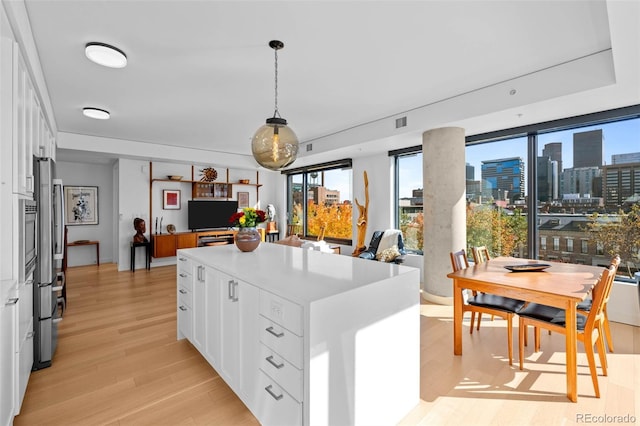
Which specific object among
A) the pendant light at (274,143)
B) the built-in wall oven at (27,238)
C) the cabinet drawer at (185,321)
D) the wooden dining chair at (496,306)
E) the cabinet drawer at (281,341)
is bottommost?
the cabinet drawer at (185,321)

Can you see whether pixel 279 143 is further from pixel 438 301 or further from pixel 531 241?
pixel 531 241

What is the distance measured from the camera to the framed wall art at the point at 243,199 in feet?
26.2

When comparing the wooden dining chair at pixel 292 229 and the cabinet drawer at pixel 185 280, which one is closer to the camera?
the cabinet drawer at pixel 185 280

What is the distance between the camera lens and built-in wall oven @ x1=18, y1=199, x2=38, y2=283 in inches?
74.3

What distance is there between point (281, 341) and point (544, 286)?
1.95 metres

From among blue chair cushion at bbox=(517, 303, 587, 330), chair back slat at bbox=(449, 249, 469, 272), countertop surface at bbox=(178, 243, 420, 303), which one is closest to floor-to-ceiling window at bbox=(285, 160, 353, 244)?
chair back slat at bbox=(449, 249, 469, 272)

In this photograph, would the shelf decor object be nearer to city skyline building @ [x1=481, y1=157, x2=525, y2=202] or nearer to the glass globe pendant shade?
Answer: the glass globe pendant shade

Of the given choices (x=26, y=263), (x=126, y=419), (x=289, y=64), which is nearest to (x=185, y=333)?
(x=126, y=419)

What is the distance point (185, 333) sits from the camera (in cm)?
280

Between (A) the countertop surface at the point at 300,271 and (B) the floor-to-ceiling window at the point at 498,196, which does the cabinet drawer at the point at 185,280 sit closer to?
(A) the countertop surface at the point at 300,271

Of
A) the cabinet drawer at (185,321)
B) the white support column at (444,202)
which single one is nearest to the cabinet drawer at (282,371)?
the cabinet drawer at (185,321)

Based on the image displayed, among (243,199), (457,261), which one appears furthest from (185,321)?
(243,199)

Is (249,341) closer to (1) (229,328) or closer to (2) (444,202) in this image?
(1) (229,328)

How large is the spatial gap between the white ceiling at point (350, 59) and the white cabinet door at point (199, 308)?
1821 mm
